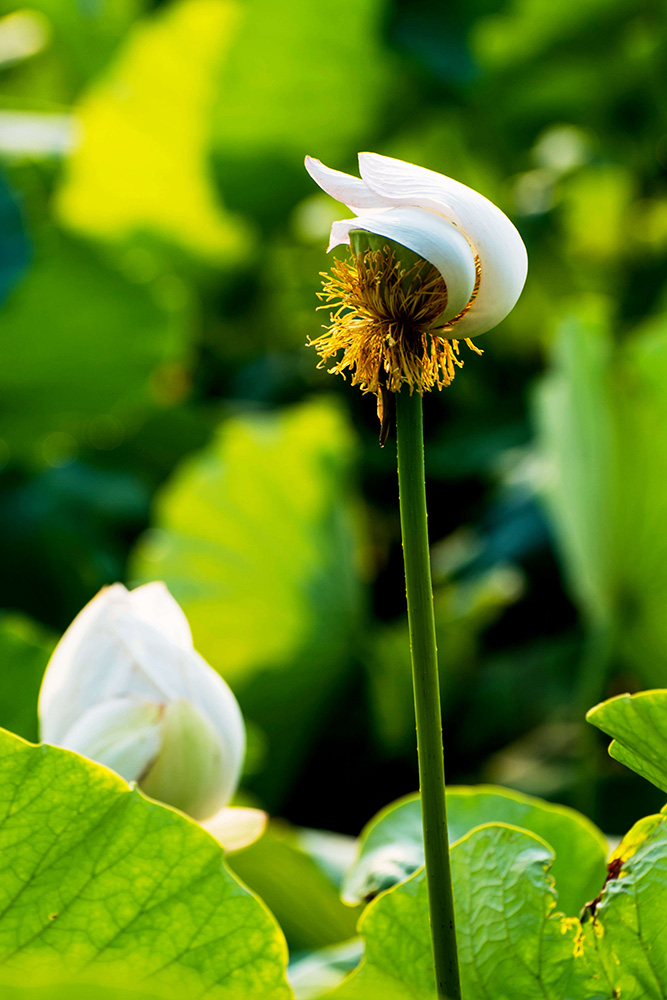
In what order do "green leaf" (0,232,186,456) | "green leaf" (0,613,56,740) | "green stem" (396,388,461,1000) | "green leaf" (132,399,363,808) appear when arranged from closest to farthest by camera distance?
"green stem" (396,388,461,1000), "green leaf" (0,613,56,740), "green leaf" (132,399,363,808), "green leaf" (0,232,186,456)

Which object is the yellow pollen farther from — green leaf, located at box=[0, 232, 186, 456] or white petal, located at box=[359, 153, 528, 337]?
green leaf, located at box=[0, 232, 186, 456]

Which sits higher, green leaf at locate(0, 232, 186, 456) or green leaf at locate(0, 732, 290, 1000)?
green leaf at locate(0, 232, 186, 456)

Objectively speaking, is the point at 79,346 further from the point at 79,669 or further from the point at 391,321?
the point at 391,321

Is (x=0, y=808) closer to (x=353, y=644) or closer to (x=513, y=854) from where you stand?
(x=513, y=854)

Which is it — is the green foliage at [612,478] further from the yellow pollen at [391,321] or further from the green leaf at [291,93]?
the yellow pollen at [391,321]

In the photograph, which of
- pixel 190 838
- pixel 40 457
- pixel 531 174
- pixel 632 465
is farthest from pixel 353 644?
pixel 190 838

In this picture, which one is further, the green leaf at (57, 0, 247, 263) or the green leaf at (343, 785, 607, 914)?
the green leaf at (57, 0, 247, 263)

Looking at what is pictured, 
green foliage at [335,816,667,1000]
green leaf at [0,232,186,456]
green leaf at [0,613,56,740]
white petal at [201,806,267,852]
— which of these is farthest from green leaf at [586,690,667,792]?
green leaf at [0,232,186,456]

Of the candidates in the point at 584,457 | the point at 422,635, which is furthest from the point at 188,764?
the point at 584,457
